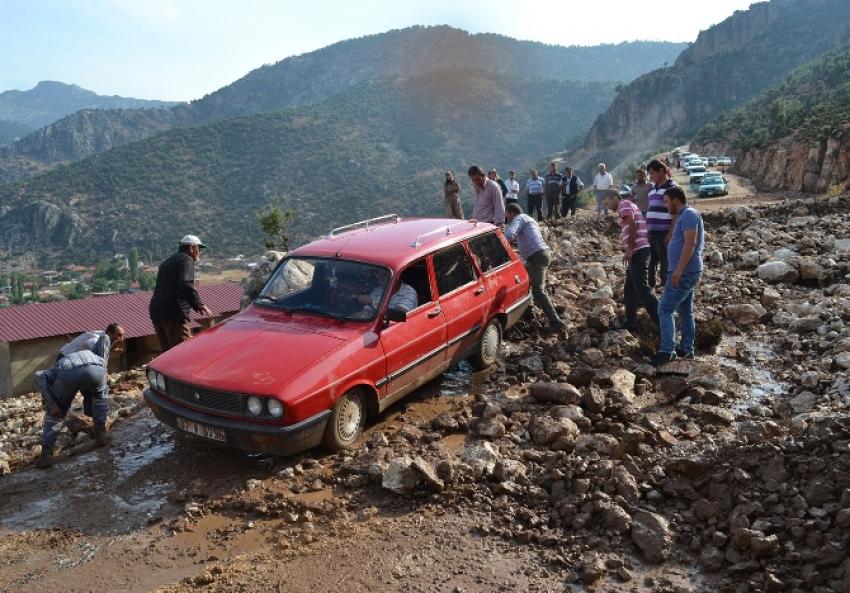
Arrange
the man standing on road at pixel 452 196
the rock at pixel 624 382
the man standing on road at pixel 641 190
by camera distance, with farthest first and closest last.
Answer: the man standing on road at pixel 452 196, the man standing on road at pixel 641 190, the rock at pixel 624 382

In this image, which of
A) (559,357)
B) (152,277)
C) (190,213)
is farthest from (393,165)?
(559,357)

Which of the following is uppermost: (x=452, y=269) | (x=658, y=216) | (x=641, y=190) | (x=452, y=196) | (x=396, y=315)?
(x=452, y=196)

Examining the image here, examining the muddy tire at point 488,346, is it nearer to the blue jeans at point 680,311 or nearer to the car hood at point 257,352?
the blue jeans at point 680,311

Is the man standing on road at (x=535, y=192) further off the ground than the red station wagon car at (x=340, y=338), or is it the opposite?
the man standing on road at (x=535, y=192)

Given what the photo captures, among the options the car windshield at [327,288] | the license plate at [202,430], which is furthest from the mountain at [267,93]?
the license plate at [202,430]

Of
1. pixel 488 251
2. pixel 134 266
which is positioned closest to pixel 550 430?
pixel 488 251

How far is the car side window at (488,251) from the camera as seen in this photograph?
6691 millimetres

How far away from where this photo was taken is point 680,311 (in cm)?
656

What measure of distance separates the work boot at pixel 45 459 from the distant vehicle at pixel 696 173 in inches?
1342

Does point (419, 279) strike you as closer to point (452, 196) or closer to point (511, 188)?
point (452, 196)

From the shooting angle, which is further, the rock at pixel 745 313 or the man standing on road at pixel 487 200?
the man standing on road at pixel 487 200

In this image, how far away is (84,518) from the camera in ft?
14.7

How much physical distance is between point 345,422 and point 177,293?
295 cm

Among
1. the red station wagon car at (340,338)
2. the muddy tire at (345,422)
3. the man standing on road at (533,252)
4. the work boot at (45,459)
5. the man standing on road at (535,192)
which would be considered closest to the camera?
the red station wagon car at (340,338)
